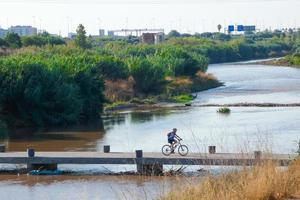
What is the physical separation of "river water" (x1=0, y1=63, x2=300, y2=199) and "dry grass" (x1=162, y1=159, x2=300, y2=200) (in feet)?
1.80

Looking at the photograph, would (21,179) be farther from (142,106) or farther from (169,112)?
(142,106)

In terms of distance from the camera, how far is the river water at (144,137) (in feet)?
72.5

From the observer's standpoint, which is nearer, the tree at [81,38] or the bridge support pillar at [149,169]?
the bridge support pillar at [149,169]

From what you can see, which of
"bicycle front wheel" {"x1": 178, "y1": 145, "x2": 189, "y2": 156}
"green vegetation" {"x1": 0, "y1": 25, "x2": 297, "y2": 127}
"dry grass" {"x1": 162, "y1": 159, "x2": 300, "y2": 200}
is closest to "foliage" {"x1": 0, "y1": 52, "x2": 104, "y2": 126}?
"green vegetation" {"x1": 0, "y1": 25, "x2": 297, "y2": 127}

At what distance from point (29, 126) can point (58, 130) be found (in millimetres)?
2962

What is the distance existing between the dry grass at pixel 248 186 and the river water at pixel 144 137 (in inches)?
21.5

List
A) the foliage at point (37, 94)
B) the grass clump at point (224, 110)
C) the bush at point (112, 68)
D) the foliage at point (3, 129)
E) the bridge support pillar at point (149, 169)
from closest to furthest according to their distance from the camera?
the bridge support pillar at point (149, 169) → the foliage at point (3, 129) → the foliage at point (37, 94) → the grass clump at point (224, 110) → the bush at point (112, 68)

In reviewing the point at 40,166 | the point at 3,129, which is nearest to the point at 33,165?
A: the point at 40,166

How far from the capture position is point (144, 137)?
1542 inches

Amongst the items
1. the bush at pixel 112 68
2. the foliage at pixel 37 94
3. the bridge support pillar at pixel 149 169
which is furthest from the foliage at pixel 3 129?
the bush at pixel 112 68

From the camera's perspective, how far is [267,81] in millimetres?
93562

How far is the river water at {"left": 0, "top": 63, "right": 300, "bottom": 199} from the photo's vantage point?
2211 centimetres

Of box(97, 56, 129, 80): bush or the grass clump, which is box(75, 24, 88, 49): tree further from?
the grass clump

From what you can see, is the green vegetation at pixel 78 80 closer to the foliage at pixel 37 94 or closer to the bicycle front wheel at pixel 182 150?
the foliage at pixel 37 94
